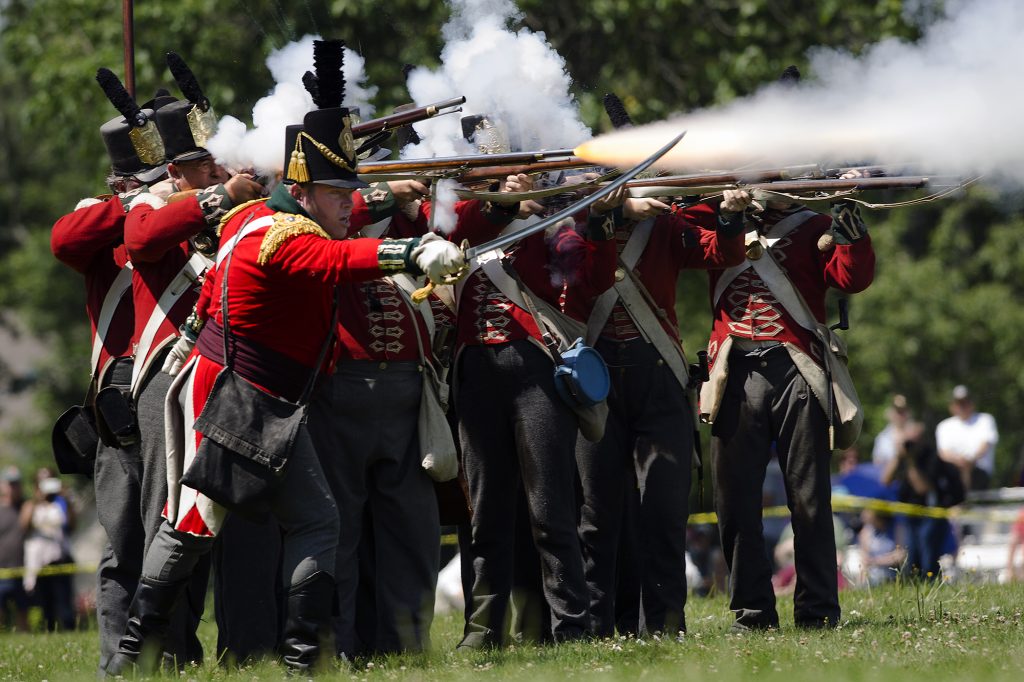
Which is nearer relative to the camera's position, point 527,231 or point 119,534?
point 527,231

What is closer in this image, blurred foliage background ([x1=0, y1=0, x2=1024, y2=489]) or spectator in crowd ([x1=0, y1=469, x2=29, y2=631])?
blurred foliage background ([x1=0, y1=0, x2=1024, y2=489])

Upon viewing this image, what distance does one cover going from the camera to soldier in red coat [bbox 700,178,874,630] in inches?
332

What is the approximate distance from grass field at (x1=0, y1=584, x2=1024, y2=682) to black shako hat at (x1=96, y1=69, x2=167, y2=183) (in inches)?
93.5

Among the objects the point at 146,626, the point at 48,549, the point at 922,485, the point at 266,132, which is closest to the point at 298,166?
the point at 266,132

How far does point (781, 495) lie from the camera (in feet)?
55.8

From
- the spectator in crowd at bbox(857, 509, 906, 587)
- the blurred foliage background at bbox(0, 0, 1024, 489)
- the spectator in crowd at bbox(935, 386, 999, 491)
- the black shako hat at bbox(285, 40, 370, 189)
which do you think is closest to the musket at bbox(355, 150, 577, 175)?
Answer: the black shako hat at bbox(285, 40, 370, 189)

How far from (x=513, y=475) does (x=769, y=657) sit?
1706 mm

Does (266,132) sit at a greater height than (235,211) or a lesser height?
greater

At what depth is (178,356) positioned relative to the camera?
24.5 feet

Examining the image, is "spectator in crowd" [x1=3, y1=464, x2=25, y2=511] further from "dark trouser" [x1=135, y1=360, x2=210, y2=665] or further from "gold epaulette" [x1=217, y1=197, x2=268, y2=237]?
"gold epaulette" [x1=217, y1=197, x2=268, y2=237]

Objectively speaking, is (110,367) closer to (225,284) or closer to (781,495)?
(225,284)

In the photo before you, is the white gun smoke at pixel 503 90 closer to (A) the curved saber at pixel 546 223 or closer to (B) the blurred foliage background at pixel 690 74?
(A) the curved saber at pixel 546 223

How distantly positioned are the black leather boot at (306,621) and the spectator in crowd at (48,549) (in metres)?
9.62

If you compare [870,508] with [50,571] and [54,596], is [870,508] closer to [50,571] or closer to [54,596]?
[50,571]
